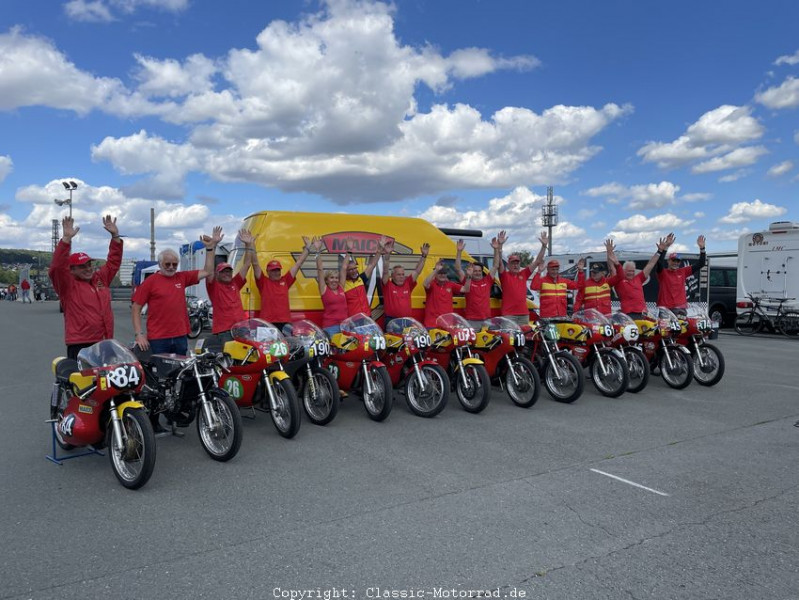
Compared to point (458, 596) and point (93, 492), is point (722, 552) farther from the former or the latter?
point (93, 492)

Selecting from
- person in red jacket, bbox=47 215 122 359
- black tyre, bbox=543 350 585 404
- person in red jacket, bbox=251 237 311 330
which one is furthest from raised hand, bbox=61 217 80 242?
black tyre, bbox=543 350 585 404

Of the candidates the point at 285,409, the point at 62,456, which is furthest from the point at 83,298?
the point at 285,409

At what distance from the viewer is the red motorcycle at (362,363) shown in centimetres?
715

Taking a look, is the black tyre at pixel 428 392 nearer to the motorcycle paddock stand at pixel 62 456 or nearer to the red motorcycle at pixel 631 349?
the red motorcycle at pixel 631 349

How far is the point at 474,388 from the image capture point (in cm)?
751

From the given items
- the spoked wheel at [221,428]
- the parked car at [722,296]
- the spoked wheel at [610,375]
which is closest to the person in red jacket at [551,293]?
the spoked wheel at [610,375]

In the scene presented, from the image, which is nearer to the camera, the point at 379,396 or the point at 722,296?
the point at 379,396

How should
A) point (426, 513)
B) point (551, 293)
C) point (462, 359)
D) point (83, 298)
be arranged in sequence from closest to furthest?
point (426, 513)
point (83, 298)
point (462, 359)
point (551, 293)

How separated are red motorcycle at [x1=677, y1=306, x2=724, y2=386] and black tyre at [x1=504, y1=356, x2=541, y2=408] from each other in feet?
9.61

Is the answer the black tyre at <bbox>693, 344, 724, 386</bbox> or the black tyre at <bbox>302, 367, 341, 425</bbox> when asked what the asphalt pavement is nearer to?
the black tyre at <bbox>302, 367, 341, 425</bbox>

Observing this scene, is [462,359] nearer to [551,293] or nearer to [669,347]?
[551,293]

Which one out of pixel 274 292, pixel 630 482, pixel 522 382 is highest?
pixel 274 292

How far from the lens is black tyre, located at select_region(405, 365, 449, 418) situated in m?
7.22

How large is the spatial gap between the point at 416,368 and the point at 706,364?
4887mm
